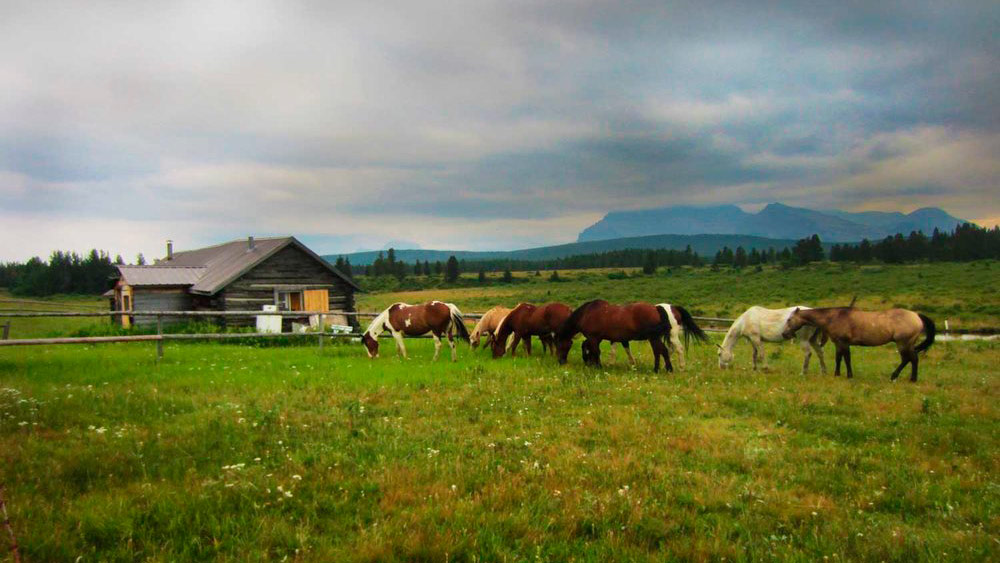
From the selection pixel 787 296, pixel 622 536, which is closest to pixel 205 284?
pixel 622 536

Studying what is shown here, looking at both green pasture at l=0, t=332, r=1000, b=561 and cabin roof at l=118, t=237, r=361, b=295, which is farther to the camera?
Answer: cabin roof at l=118, t=237, r=361, b=295

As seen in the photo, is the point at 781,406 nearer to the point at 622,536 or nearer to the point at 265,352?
the point at 622,536

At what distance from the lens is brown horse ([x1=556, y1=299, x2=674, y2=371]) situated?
46.0 feet

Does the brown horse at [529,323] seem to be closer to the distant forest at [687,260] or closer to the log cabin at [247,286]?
the log cabin at [247,286]

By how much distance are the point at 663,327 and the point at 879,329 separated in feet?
17.7

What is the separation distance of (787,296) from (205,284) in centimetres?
5381

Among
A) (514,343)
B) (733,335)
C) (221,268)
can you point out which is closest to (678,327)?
(733,335)

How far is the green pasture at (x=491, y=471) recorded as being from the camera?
4.44 metres

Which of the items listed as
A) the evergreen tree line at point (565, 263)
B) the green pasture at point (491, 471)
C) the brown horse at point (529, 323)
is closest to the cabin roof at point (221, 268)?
the brown horse at point (529, 323)

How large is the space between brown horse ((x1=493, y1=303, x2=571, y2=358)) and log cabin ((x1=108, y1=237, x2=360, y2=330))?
527 inches

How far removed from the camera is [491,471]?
19.9ft

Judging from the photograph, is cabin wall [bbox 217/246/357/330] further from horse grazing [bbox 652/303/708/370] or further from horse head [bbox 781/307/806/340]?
horse head [bbox 781/307/806/340]

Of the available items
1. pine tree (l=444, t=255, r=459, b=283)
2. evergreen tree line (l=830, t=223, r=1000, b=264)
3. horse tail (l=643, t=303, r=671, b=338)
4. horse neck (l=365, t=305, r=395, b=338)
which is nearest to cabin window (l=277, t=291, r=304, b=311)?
horse neck (l=365, t=305, r=395, b=338)

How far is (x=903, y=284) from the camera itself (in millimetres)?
58719
